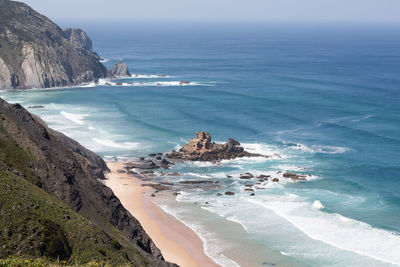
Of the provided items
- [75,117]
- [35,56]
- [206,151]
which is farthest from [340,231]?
[35,56]

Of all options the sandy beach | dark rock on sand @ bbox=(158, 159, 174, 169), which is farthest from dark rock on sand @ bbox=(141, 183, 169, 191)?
dark rock on sand @ bbox=(158, 159, 174, 169)

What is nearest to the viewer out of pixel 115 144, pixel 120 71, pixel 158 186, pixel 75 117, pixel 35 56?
pixel 158 186

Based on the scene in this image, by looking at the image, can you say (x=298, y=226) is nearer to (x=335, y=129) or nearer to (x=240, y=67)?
(x=335, y=129)

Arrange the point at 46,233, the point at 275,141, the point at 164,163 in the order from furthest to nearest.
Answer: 1. the point at 275,141
2. the point at 164,163
3. the point at 46,233

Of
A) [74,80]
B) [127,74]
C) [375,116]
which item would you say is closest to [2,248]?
[375,116]

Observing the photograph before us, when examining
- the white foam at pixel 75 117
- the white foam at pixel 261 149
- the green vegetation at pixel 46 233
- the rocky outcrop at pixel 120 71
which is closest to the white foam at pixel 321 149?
the white foam at pixel 261 149

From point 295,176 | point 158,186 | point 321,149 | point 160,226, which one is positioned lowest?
point 160,226

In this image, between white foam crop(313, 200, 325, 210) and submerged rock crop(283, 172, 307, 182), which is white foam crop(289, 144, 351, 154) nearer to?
submerged rock crop(283, 172, 307, 182)

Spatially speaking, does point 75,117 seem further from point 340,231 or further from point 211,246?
point 340,231
